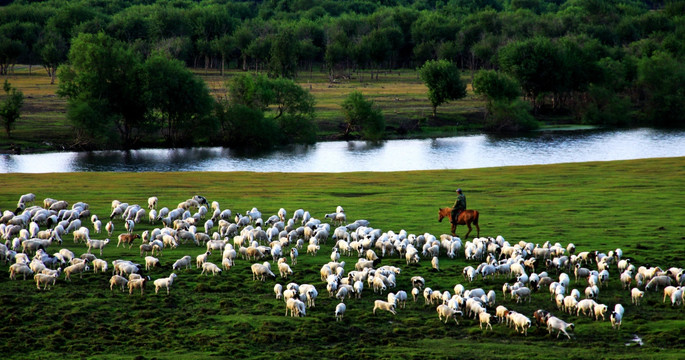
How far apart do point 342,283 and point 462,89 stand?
8053cm

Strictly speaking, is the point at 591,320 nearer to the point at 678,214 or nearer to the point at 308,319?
the point at 308,319

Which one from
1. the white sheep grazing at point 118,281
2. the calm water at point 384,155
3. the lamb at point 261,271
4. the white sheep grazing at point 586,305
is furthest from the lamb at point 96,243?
the calm water at point 384,155

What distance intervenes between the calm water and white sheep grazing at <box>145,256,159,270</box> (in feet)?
124

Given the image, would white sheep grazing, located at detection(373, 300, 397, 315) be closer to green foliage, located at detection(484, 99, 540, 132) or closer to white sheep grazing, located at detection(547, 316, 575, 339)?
white sheep grazing, located at detection(547, 316, 575, 339)

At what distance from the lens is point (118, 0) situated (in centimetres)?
19500

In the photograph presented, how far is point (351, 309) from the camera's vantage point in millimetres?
20562

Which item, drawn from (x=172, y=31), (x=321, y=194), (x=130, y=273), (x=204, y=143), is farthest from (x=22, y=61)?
(x=130, y=273)

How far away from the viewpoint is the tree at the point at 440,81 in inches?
3831

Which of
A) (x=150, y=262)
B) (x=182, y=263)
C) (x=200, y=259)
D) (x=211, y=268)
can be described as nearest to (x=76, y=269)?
(x=150, y=262)

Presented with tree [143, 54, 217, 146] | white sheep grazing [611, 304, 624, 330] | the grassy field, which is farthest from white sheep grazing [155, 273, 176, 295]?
tree [143, 54, 217, 146]

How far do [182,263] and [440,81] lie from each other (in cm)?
7659

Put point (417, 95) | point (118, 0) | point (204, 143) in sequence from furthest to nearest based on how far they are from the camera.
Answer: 1. point (118, 0)
2. point (417, 95)
3. point (204, 143)

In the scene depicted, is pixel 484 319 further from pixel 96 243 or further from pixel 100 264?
pixel 96 243

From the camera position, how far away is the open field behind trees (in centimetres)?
7700
